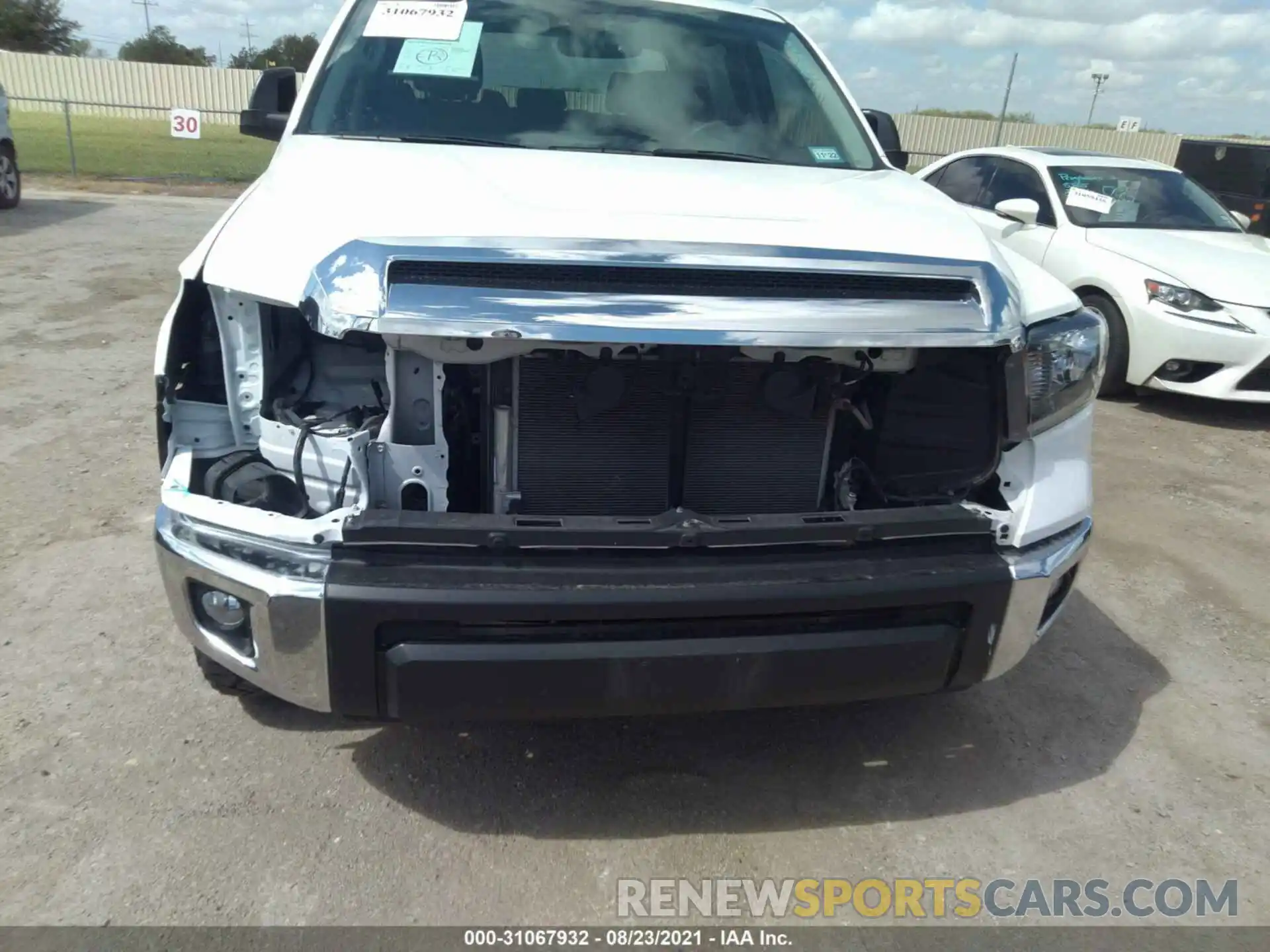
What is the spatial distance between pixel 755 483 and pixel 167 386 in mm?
1431

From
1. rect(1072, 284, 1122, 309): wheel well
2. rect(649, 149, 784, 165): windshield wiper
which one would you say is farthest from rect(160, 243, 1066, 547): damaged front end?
rect(1072, 284, 1122, 309): wheel well

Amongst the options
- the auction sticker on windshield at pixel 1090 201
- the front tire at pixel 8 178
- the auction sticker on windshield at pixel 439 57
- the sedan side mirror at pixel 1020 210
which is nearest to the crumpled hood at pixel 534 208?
the auction sticker on windshield at pixel 439 57

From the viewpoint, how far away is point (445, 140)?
2.99 m

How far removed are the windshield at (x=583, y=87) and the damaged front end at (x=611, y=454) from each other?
114cm

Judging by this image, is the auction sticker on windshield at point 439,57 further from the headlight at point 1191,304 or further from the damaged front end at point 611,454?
the headlight at point 1191,304

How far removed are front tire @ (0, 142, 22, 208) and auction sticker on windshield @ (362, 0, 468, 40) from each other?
1161 centimetres

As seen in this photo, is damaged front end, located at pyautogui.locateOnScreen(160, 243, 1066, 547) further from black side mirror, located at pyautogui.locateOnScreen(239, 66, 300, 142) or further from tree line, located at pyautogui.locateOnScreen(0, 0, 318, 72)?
tree line, located at pyautogui.locateOnScreen(0, 0, 318, 72)

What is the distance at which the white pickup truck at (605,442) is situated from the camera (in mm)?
1952

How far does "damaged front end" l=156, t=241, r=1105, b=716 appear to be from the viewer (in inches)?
76.2

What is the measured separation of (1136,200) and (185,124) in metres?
15.9

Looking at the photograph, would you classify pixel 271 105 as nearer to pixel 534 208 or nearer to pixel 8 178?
pixel 534 208

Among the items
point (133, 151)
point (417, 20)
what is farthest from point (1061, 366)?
point (133, 151)

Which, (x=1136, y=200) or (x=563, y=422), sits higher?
(x=1136, y=200)

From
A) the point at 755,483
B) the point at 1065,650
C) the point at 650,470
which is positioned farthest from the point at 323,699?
the point at 1065,650
